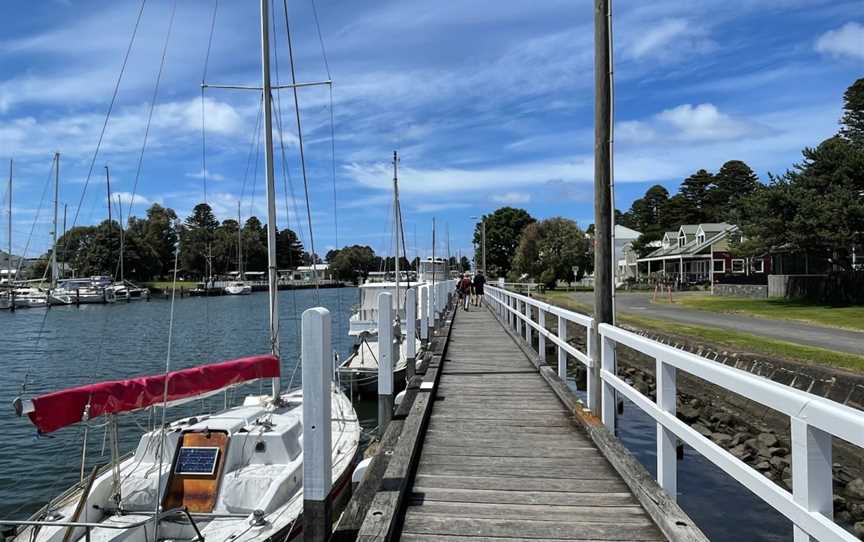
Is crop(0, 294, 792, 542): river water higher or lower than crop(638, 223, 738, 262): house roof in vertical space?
lower

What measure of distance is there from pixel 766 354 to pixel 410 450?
41.0ft

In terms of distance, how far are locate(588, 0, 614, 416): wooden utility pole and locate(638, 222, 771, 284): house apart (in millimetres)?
44143

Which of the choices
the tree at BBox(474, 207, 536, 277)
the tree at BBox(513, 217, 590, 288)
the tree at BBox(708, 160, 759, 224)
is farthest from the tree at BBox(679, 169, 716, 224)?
the tree at BBox(513, 217, 590, 288)

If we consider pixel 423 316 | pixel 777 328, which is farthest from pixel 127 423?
pixel 777 328

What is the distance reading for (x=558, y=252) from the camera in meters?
63.9

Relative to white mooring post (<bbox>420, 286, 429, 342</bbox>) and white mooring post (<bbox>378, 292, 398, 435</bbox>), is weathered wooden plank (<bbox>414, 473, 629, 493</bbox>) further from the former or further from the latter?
white mooring post (<bbox>420, 286, 429, 342</bbox>)

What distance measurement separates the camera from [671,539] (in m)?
3.73

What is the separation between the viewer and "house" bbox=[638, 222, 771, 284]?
2031 inches

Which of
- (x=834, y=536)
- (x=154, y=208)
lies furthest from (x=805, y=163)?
(x=154, y=208)

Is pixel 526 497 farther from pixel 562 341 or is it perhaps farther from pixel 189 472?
pixel 189 472

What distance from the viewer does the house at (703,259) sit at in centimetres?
5159

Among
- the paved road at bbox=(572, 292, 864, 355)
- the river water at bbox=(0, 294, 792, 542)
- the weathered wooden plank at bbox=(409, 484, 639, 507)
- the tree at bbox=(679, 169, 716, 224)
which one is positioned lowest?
the river water at bbox=(0, 294, 792, 542)

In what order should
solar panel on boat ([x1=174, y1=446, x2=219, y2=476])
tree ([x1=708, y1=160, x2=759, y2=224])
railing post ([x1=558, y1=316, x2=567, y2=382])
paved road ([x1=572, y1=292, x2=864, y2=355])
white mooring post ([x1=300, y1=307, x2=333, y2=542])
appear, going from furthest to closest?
tree ([x1=708, y1=160, x2=759, y2=224]) < paved road ([x1=572, y1=292, x2=864, y2=355]) < railing post ([x1=558, y1=316, x2=567, y2=382]) < solar panel on boat ([x1=174, y1=446, x2=219, y2=476]) < white mooring post ([x1=300, y1=307, x2=333, y2=542])

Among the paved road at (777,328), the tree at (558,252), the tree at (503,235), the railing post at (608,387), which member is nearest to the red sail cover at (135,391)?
the railing post at (608,387)
